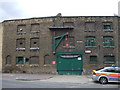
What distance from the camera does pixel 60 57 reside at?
2311cm

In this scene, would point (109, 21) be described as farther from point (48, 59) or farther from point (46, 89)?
point (46, 89)

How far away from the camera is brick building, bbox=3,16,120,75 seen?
22.8 m

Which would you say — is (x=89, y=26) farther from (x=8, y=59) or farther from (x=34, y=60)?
(x=8, y=59)

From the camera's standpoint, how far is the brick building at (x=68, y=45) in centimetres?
2281

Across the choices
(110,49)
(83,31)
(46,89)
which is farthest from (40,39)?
(46,89)

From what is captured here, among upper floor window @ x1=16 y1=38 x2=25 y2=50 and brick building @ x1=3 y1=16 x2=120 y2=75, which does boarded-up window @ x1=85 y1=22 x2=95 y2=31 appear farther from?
upper floor window @ x1=16 y1=38 x2=25 y2=50

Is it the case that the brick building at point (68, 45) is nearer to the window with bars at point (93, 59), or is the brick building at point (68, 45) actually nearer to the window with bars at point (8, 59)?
the window with bars at point (93, 59)

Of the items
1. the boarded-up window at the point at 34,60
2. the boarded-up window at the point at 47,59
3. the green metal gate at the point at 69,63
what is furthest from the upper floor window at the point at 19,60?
the green metal gate at the point at 69,63

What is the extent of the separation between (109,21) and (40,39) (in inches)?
439

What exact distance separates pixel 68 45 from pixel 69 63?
9.12 ft

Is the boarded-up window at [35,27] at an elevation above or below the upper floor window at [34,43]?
above

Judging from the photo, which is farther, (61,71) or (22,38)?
(22,38)

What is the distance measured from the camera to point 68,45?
76.3 ft

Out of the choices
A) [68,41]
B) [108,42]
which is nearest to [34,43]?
[68,41]
